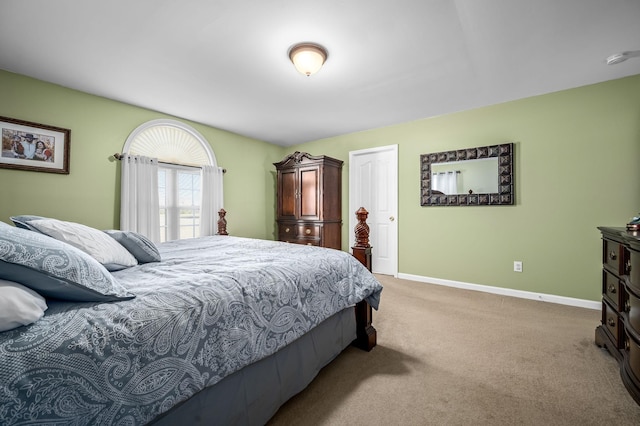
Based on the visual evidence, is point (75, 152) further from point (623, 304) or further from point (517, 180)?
point (517, 180)

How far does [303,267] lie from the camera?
1526 millimetres

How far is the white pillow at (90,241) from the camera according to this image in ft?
4.13

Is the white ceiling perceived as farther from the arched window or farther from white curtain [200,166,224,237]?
white curtain [200,166,224,237]

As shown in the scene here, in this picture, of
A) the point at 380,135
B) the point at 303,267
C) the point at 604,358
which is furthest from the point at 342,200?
the point at 604,358

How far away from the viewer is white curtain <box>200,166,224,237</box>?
3898 millimetres

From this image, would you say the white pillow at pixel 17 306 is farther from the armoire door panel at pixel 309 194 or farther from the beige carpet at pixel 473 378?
the armoire door panel at pixel 309 194

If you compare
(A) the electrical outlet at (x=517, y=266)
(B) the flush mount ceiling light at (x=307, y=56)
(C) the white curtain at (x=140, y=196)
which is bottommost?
(A) the electrical outlet at (x=517, y=266)

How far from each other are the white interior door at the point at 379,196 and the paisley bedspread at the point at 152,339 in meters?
2.82

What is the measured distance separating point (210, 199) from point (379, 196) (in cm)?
266

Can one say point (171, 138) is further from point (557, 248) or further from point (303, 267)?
point (557, 248)

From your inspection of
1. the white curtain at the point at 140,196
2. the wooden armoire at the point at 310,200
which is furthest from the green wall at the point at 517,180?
the wooden armoire at the point at 310,200

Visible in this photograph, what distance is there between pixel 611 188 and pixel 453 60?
2.13 m

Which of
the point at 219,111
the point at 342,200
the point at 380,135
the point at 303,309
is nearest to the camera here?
the point at 303,309

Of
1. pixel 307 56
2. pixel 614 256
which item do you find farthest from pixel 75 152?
pixel 614 256
